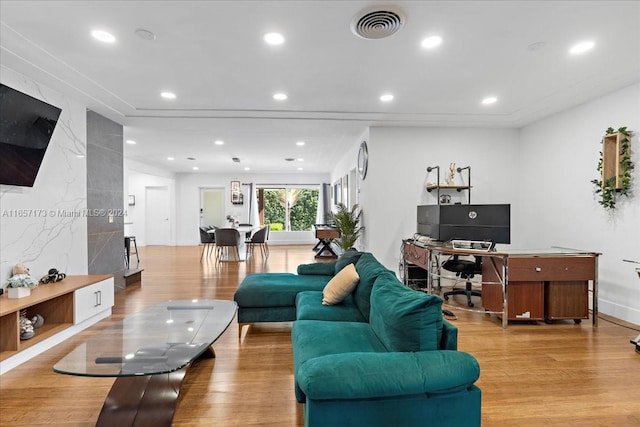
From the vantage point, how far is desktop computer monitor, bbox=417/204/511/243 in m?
3.88

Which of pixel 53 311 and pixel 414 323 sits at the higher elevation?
pixel 414 323

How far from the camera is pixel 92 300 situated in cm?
331

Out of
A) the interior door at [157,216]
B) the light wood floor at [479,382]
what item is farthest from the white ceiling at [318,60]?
the interior door at [157,216]

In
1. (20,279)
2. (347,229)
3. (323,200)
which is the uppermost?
(323,200)

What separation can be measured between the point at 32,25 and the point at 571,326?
18.5ft

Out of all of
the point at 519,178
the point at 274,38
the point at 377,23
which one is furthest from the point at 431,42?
the point at 519,178

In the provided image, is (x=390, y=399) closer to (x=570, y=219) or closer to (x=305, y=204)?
(x=570, y=219)

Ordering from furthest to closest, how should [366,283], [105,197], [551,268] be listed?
[105,197] → [551,268] → [366,283]

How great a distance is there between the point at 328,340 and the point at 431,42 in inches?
96.2

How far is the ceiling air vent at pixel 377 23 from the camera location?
220 cm

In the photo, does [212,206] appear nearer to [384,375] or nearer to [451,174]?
[451,174]

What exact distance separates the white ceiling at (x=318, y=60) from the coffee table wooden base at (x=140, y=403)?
2442mm

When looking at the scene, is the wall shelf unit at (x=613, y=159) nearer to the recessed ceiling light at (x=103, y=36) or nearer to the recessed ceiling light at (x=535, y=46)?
the recessed ceiling light at (x=535, y=46)

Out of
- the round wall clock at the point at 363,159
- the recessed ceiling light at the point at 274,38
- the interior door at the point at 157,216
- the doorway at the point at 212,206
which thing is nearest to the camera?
the recessed ceiling light at the point at 274,38
